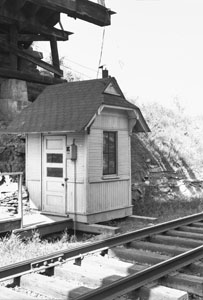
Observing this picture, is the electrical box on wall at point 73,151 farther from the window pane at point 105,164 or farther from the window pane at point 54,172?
the window pane at point 105,164

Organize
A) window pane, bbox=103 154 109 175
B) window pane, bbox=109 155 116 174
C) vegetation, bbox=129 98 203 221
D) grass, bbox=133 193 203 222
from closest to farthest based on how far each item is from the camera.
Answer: window pane, bbox=103 154 109 175, window pane, bbox=109 155 116 174, grass, bbox=133 193 203 222, vegetation, bbox=129 98 203 221

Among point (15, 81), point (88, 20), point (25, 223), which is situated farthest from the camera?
point (88, 20)

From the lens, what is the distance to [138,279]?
5.93 m

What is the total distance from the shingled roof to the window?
2.98 ft

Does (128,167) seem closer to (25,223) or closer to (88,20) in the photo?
(25,223)

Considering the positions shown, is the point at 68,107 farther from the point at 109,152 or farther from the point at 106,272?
the point at 106,272

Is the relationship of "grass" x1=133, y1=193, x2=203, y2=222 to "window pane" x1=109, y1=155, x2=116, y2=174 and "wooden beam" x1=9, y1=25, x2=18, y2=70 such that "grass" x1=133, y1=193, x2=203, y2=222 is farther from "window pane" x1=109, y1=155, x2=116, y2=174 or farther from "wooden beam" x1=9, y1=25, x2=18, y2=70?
"wooden beam" x1=9, y1=25, x2=18, y2=70

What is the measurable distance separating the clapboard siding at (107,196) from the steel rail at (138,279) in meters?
3.96

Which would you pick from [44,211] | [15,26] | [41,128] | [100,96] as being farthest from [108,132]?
[15,26]

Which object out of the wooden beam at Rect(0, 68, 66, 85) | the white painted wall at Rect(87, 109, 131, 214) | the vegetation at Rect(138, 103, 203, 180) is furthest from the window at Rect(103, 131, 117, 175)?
the vegetation at Rect(138, 103, 203, 180)

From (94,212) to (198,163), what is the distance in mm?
10007

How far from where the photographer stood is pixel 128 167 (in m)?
12.3

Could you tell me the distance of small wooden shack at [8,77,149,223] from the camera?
1075 cm

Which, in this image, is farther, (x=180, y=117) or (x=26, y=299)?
(x=180, y=117)
